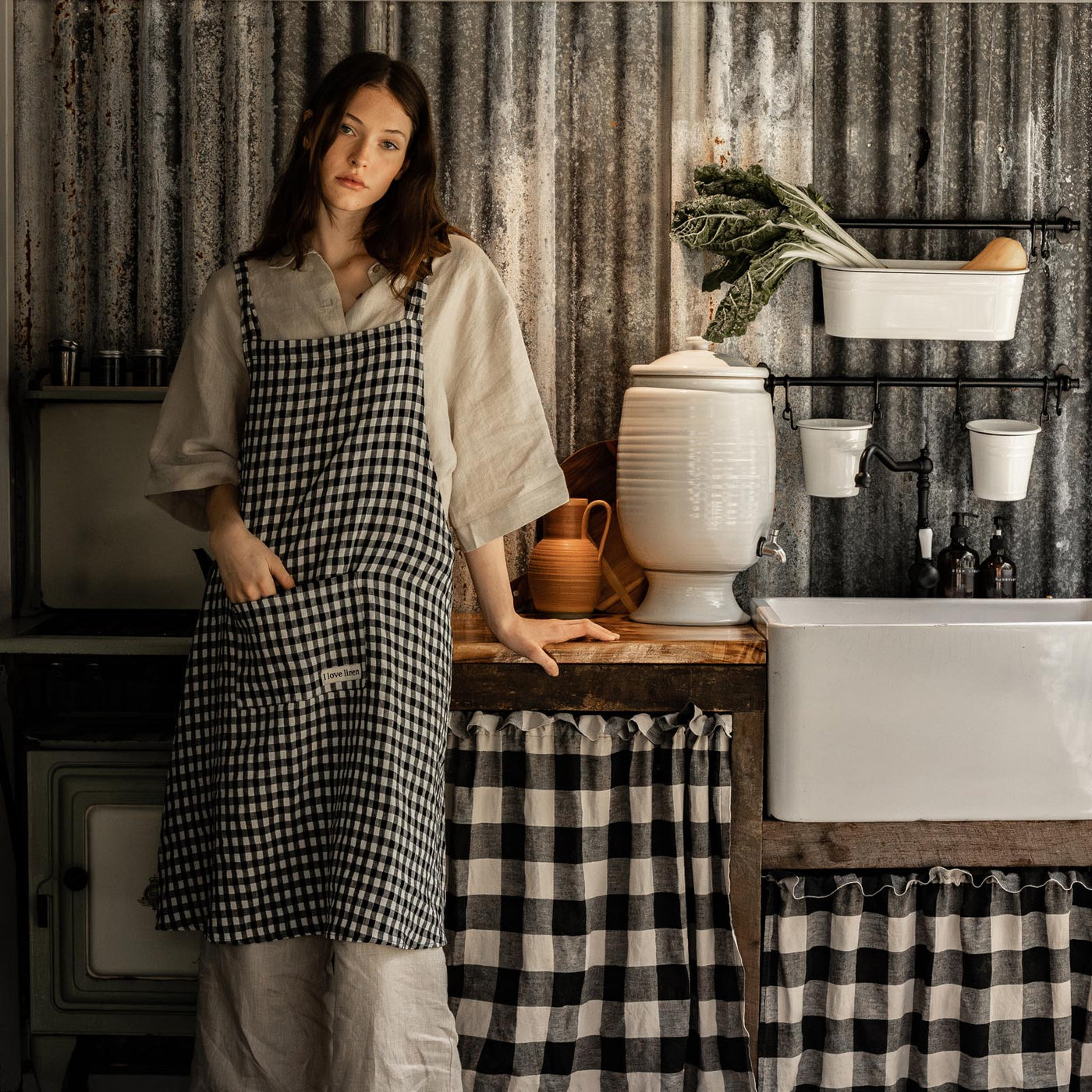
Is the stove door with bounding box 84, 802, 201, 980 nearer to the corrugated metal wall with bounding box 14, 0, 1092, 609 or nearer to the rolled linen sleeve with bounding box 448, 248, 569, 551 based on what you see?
the rolled linen sleeve with bounding box 448, 248, 569, 551

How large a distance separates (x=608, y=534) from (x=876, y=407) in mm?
635

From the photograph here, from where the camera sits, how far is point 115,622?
2371 millimetres

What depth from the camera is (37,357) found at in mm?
2529

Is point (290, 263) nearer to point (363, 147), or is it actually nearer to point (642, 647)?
point (363, 147)

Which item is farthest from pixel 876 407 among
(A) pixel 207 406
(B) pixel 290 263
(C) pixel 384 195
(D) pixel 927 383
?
(A) pixel 207 406

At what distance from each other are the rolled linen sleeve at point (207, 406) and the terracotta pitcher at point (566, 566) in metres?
0.65

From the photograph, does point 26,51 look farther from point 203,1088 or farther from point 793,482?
point 203,1088

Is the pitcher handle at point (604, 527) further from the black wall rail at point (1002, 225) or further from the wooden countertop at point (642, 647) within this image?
the black wall rail at point (1002, 225)

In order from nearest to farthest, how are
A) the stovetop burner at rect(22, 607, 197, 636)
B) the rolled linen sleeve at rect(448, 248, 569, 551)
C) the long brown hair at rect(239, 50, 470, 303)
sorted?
the long brown hair at rect(239, 50, 470, 303)
the rolled linen sleeve at rect(448, 248, 569, 551)
the stovetop burner at rect(22, 607, 197, 636)

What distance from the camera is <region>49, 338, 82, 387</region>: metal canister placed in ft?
7.85

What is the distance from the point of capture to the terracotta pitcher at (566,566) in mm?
2268

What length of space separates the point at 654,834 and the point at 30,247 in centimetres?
179

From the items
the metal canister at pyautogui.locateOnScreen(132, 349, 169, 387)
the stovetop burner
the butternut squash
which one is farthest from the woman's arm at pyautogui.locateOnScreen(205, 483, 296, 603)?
the butternut squash

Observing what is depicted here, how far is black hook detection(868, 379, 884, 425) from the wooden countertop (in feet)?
2.00
